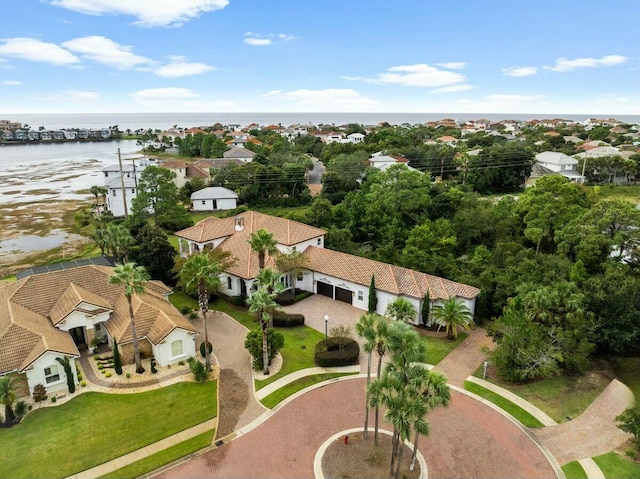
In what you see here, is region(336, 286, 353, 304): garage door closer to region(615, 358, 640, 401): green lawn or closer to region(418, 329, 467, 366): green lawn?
region(418, 329, 467, 366): green lawn

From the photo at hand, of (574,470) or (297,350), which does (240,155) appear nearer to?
(297,350)

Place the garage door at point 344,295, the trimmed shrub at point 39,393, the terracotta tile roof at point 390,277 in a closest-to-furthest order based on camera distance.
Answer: the trimmed shrub at point 39,393, the terracotta tile roof at point 390,277, the garage door at point 344,295

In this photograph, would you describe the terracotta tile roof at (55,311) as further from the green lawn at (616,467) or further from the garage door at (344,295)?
the green lawn at (616,467)

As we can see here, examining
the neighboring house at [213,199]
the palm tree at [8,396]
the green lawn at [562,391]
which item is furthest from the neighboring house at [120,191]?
the green lawn at [562,391]

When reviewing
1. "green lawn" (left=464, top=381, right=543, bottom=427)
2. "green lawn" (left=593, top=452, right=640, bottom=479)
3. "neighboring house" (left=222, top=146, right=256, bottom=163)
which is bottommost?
"green lawn" (left=593, top=452, right=640, bottom=479)

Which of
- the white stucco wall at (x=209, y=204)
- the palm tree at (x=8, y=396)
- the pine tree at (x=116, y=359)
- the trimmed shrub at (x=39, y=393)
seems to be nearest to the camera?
the palm tree at (x=8, y=396)

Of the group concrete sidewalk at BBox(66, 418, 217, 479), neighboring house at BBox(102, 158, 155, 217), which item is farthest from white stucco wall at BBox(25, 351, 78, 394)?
neighboring house at BBox(102, 158, 155, 217)

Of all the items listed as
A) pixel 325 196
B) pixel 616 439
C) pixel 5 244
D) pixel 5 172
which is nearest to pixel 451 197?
pixel 325 196
